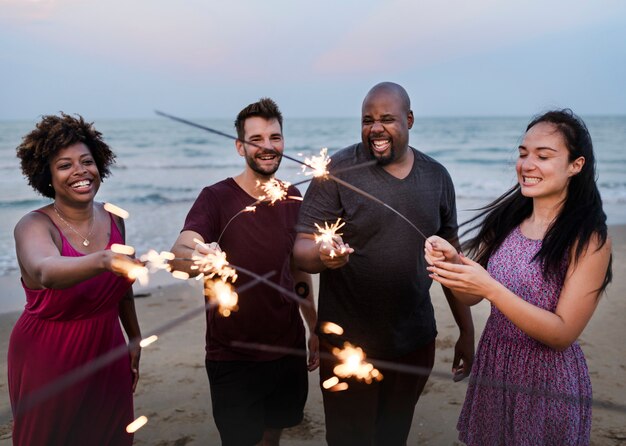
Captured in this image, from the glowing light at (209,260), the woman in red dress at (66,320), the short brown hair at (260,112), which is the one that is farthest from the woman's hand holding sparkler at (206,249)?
the short brown hair at (260,112)

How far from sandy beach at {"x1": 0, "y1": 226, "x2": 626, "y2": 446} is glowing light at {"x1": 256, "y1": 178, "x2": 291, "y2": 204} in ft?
3.11

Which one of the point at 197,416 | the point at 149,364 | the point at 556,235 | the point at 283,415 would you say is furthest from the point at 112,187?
the point at 556,235

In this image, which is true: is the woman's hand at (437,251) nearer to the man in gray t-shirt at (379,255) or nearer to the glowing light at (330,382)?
the man in gray t-shirt at (379,255)

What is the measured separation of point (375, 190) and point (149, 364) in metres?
4.24

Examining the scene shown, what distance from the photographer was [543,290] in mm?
2709

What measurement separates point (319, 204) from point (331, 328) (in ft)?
2.73

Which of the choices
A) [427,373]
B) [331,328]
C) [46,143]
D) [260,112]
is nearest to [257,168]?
[260,112]

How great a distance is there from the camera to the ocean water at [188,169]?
15531 mm

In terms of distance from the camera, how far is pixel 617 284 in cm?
883

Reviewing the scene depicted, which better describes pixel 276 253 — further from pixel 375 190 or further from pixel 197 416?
pixel 197 416

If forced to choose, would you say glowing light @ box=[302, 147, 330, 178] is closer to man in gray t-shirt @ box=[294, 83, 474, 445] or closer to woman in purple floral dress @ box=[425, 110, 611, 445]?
man in gray t-shirt @ box=[294, 83, 474, 445]

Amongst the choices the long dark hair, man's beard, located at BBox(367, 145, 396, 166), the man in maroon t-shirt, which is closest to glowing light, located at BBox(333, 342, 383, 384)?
the man in maroon t-shirt

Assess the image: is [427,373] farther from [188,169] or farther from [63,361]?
[188,169]

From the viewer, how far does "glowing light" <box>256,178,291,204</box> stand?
3686mm
